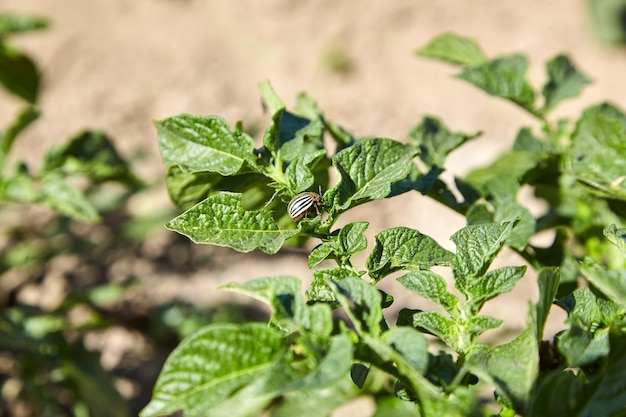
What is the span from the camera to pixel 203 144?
1.19 m

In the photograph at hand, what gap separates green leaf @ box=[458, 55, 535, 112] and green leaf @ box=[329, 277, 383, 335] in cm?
77

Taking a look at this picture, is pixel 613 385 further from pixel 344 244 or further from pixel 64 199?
pixel 64 199

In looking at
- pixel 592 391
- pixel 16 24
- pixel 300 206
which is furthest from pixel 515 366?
pixel 16 24

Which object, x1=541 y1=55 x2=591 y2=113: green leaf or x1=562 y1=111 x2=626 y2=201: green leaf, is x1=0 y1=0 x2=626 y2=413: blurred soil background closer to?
x1=541 y1=55 x2=591 y2=113: green leaf

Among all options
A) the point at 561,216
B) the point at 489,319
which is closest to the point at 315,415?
the point at 489,319

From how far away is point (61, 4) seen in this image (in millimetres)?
4242

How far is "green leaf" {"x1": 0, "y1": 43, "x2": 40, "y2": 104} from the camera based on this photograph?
7.70 feet

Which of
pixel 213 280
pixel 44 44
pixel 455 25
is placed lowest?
pixel 213 280

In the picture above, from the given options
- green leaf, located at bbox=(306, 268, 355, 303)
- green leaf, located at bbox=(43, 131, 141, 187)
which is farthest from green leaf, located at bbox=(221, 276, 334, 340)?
green leaf, located at bbox=(43, 131, 141, 187)

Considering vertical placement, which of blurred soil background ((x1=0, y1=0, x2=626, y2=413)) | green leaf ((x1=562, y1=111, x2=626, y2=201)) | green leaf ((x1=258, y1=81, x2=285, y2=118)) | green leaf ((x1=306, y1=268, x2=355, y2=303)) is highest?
green leaf ((x1=258, y1=81, x2=285, y2=118))

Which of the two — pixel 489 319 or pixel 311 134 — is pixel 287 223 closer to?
pixel 311 134

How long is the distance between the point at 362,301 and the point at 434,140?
682 mm

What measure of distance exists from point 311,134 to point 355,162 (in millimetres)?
146

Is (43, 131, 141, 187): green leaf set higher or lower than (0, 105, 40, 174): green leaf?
lower
